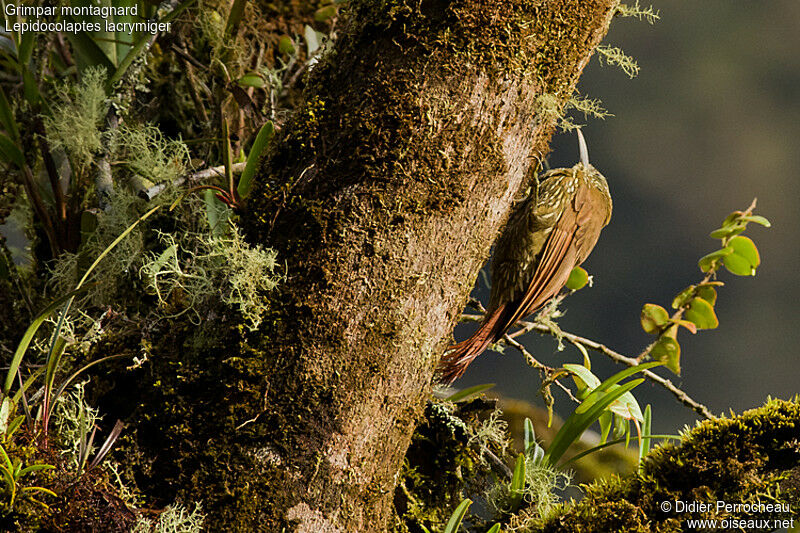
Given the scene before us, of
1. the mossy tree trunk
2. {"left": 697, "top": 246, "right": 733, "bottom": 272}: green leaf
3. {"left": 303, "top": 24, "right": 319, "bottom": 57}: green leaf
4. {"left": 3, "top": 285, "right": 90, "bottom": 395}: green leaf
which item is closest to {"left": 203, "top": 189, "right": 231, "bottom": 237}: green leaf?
the mossy tree trunk

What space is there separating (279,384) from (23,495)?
1.17 ft

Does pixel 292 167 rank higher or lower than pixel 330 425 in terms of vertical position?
higher

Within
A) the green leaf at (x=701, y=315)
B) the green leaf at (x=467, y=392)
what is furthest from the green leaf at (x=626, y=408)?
the green leaf at (x=701, y=315)

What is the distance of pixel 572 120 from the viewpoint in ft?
3.52

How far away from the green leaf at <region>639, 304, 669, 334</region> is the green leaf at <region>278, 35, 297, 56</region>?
1.25 meters

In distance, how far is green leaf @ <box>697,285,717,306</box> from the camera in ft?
4.70

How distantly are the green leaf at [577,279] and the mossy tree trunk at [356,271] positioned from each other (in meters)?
0.53

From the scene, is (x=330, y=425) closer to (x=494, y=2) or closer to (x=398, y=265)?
(x=398, y=265)

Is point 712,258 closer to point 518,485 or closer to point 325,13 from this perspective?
point 518,485

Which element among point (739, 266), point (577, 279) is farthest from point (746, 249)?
point (577, 279)

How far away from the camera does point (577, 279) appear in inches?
54.1

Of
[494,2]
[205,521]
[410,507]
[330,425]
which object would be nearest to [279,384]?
[330,425]

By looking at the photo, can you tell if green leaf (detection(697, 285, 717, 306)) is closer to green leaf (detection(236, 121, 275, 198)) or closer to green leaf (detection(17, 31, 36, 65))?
green leaf (detection(236, 121, 275, 198))

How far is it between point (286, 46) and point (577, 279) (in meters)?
1.11
